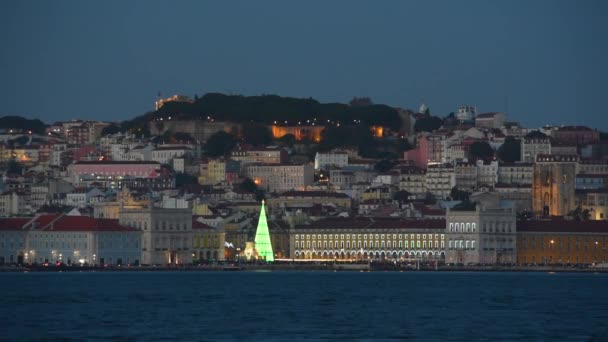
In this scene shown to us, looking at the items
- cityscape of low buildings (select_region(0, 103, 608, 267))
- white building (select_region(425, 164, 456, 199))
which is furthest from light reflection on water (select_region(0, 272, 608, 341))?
white building (select_region(425, 164, 456, 199))

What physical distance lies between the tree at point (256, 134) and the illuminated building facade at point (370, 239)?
43850 millimetres

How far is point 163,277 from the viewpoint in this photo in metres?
98.4

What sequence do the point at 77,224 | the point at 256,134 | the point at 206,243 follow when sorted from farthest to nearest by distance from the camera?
1. the point at 256,134
2. the point at 206,243
3. the point at 77,224

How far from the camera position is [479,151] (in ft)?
490

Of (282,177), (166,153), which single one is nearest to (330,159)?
(282,177)

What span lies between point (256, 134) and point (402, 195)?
87.8 feet

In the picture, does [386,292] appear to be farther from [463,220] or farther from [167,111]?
[167,111]

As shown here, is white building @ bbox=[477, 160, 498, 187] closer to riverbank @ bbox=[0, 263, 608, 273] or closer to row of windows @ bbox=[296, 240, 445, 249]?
row of windows @ bbox=[296, 240, 445, 249]

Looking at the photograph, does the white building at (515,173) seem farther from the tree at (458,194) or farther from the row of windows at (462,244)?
the row of windows at (462,244)

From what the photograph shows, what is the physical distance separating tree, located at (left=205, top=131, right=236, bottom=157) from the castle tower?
112 ft

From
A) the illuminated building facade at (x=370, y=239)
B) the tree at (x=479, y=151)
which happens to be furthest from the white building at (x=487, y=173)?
the illuminated building facade at (x=370, y=239)

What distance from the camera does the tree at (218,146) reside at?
6279 inches

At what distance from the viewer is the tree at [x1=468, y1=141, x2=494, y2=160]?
149250 millimetres

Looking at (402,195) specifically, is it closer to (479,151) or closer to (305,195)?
(305,195)
